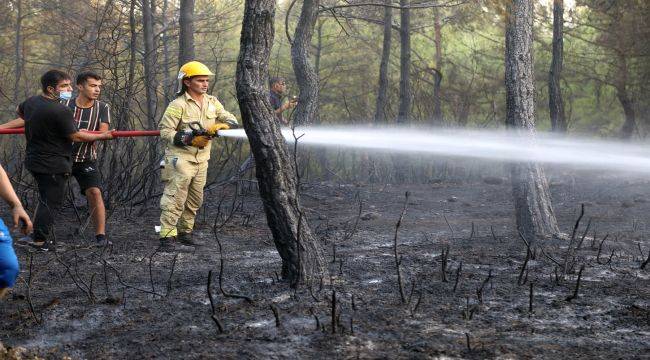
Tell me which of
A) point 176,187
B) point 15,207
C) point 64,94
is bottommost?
point 176,187

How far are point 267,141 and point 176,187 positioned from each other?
2.18 metres

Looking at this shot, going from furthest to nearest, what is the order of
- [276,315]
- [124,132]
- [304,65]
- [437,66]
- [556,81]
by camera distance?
[437,66]
[556,81]
[304,65]
[124,132]
[276,315]

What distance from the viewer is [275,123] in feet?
16.3

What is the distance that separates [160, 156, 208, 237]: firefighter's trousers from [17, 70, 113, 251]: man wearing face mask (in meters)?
0.63

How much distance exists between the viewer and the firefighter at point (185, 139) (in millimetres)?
6711

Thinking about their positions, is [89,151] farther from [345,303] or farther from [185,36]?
[185,36]

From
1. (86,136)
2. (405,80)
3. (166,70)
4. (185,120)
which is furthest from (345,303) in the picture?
(166,70)

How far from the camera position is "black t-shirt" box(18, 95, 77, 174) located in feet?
21.5

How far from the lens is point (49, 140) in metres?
6.68

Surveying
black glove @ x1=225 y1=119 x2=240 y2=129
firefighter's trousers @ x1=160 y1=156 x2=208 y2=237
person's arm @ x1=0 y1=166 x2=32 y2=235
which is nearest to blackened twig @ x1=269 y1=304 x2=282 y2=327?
person's arm @ x1=0 y1=166 x2=32 y2=235

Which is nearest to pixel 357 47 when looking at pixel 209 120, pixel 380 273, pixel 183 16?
pixel 183 16

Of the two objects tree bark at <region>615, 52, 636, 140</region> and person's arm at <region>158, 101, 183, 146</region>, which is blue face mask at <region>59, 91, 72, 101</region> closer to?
person's arm at <region>158, 101, 183, 146</region>

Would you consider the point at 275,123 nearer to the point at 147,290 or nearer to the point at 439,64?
the point at 147,290

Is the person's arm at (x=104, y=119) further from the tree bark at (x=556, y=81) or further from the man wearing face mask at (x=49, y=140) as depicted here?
the tree bark at (x=556, y=81)
